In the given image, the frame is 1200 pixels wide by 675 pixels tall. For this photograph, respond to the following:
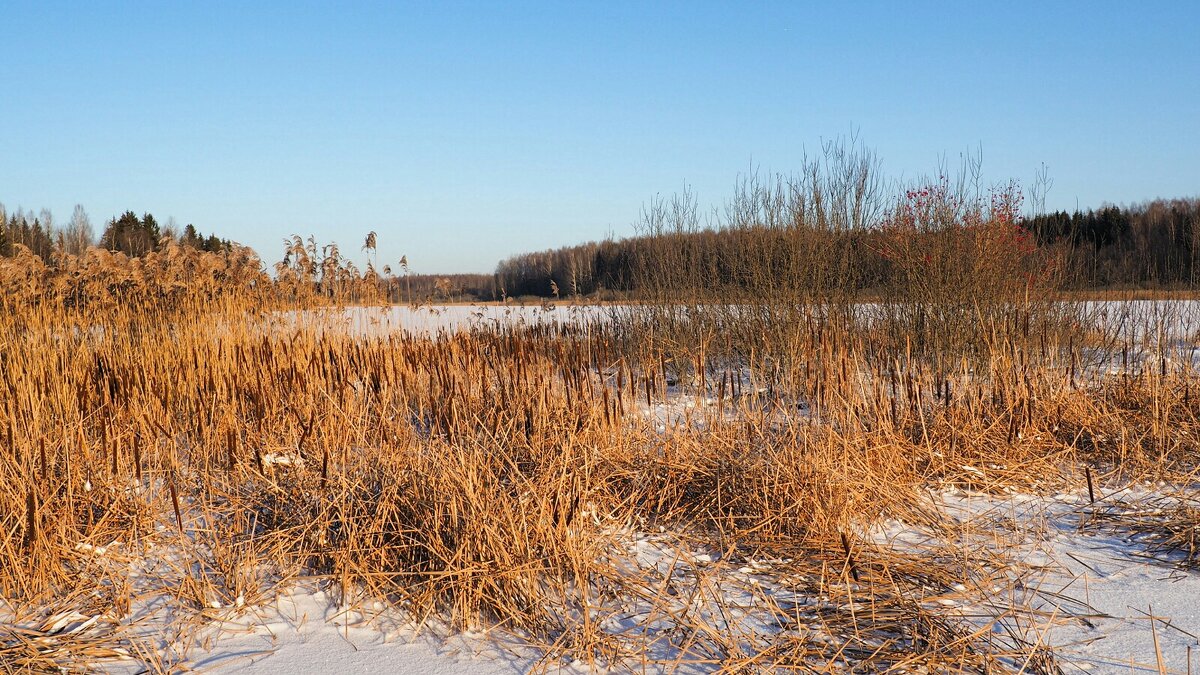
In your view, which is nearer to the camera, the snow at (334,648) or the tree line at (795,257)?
the snow at (334,648)

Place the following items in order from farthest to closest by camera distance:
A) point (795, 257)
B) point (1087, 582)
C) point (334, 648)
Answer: point (795, 257)
point (1087, 582)
point (334, 648)

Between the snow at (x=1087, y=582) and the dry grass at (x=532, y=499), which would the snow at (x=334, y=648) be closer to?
the dry grass at (x=532, y=499)

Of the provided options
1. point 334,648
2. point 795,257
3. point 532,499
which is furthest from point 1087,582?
point 795,257

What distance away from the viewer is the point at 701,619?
7.41ft

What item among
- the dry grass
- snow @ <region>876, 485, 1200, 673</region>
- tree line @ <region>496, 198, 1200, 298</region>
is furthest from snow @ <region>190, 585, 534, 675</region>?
tree line @ <region>496, 198, 1200, 298</region>

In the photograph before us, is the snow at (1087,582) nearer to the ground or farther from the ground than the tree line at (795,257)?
nearer to the ground

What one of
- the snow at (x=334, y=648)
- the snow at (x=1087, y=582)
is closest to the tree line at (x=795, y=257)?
the snow at (x=1087, y=582)

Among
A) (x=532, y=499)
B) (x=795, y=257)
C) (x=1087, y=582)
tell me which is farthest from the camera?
(x=795, y=257)

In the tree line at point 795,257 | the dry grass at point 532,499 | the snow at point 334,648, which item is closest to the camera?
the snow at point 334,648

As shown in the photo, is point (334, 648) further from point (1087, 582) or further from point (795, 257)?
point (795, 257)

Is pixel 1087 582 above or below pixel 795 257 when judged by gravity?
below

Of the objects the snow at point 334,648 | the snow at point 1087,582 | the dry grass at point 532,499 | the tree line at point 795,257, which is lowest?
the snow at point 1087,582

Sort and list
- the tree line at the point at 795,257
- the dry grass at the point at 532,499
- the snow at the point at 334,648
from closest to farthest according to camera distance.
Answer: the snow at the point at 334,648 → the dry grass at the point at 532,499 → the tree line at the point at 795,257

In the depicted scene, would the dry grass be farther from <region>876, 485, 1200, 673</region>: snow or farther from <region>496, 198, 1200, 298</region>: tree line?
<region>496, 198, 1200, 298</region>: tree line
